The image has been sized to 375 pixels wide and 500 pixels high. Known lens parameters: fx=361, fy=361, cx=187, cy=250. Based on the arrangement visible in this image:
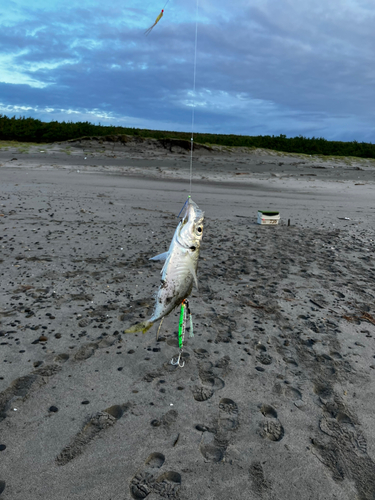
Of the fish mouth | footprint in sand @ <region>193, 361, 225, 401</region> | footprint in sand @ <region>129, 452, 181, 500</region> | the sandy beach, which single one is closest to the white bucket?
the sandy beach

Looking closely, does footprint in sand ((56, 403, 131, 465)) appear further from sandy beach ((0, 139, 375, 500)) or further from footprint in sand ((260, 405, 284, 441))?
footprint in sand ((260, 405, 284, 441))

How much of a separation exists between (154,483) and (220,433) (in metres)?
0.77

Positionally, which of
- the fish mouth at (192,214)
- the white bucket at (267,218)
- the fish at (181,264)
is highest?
the fish mouth at (192,214)

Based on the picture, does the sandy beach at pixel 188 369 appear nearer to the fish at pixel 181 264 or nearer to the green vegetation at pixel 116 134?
the fish at pixel 181 264

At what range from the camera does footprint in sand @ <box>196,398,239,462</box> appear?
3.10 m

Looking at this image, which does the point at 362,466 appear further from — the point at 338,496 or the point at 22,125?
the point at 22,125

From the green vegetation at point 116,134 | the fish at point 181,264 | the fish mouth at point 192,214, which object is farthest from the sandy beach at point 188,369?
the green vegetation at point 116,134

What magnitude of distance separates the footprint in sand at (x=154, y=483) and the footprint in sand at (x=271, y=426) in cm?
93

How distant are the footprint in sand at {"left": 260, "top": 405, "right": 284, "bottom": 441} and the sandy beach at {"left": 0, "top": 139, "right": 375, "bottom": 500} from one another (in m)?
0.01

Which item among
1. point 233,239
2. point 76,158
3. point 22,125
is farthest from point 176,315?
point 22,125

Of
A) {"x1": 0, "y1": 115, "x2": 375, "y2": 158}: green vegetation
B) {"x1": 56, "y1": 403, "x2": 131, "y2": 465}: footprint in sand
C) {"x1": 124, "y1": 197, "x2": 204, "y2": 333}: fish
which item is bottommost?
{"x1": 56, "y1": 403, "x2": 131, "y2": 465}: footprint in sand

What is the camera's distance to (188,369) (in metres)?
4.17

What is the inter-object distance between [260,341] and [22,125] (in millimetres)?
32004

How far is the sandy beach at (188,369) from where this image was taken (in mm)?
2920
